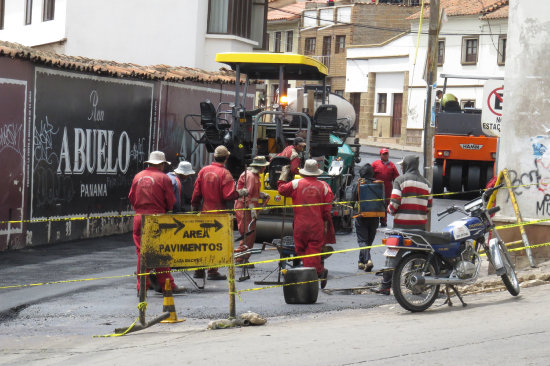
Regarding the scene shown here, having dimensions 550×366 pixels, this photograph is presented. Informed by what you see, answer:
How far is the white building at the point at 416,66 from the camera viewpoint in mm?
56375

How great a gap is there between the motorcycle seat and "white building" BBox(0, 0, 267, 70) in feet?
62.2

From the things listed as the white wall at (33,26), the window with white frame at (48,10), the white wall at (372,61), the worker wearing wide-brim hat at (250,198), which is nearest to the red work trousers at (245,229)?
the worker wearing wide-brim hat at (250,198)

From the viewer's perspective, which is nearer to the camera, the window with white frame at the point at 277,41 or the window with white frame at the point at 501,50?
the window with white frame at the point at 501,50

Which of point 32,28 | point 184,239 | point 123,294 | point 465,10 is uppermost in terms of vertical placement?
point 465,10

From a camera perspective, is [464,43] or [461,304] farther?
[464,43]

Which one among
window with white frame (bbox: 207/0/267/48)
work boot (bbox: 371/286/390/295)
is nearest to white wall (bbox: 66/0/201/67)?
window with white frame (bbox: 207/0/267/48)

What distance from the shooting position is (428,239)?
11.5m

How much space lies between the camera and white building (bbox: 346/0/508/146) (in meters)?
56.4

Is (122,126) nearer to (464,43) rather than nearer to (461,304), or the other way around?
(461,304)

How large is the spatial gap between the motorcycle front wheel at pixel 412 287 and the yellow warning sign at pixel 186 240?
1820mm

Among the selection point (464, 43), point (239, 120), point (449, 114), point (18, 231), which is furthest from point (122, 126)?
point (464, 43)

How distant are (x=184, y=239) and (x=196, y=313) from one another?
134 centimetres

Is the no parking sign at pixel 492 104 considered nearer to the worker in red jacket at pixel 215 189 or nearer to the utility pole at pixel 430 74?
the utility pole at pixel 430 74

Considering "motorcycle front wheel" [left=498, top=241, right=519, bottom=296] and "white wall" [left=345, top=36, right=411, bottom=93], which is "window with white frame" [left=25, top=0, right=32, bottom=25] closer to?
"motorcycle front wheel" [left=498, top=241, right=519, bottom=296]
